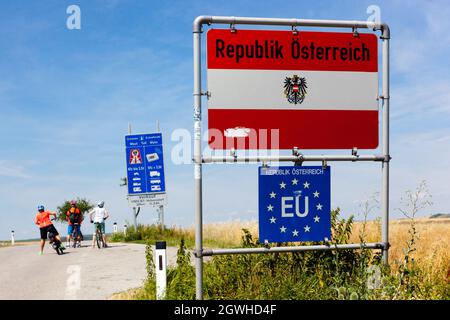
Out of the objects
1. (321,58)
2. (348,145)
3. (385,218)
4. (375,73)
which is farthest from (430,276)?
(321,58)

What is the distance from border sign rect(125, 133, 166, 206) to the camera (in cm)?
2756

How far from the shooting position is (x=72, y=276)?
13.8 meters

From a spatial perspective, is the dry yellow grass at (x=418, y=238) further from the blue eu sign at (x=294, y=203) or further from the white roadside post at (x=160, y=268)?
the white roadside post at (x=160, y=268)

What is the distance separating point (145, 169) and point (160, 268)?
20.3 metres

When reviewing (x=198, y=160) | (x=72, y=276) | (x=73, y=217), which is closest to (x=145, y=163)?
(x=73, y=217)

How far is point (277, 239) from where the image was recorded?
8.26 metres

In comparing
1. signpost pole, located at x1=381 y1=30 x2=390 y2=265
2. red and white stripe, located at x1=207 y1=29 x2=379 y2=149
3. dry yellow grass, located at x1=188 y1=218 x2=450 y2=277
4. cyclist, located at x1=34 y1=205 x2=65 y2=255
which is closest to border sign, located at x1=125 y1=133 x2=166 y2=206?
dry yellow grass, located at x1=188 y1=218 x2=450 y2=277

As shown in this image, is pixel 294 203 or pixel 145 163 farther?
pixel 145 163

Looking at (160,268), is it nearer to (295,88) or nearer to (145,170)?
(295,88)

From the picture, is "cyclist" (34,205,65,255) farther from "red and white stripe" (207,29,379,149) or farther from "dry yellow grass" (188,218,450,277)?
"red and white stripe" (207,29,379,149)

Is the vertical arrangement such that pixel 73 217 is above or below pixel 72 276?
above

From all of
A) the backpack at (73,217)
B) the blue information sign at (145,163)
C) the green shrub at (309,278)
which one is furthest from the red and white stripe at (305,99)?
the blue information sign at (145,163)
